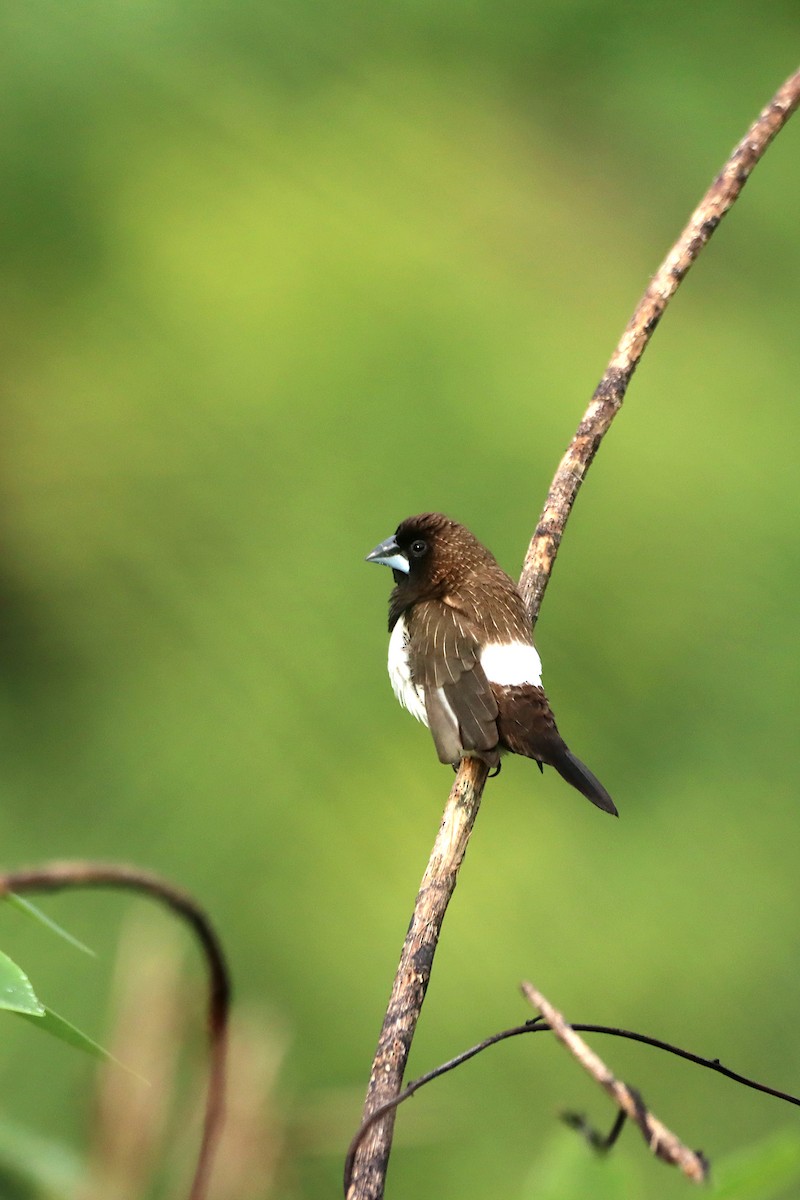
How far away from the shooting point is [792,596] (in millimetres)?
4223

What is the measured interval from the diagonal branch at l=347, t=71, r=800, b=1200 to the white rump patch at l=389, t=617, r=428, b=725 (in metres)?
0.28

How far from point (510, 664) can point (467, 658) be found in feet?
0.21

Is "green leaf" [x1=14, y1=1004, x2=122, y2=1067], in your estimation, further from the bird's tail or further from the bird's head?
the bird's head

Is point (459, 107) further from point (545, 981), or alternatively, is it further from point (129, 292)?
point (545, 981)

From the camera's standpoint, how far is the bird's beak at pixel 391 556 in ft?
7.04

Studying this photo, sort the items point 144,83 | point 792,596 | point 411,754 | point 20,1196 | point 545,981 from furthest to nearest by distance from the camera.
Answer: point 144,83 → point 792,596 → point 411,754 → point 545,981 → point 20,1196

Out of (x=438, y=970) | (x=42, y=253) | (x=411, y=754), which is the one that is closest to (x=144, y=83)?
(x=42, y=253)

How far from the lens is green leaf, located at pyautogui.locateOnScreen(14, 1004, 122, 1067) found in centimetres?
56

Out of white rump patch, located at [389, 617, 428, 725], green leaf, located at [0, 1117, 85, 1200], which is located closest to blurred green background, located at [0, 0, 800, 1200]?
white rump patch, located at [389, 617, 428, 725]

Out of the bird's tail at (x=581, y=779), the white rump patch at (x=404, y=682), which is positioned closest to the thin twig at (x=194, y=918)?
the bird's tail at (x=581, y=779)

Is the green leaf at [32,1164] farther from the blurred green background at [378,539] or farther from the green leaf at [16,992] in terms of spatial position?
the blurred green background at [378,539]

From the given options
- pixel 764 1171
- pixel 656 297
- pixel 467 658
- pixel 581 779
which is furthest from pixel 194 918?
pixel 467 658

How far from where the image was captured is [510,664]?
1.89 meters

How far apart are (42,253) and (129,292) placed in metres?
0.31
